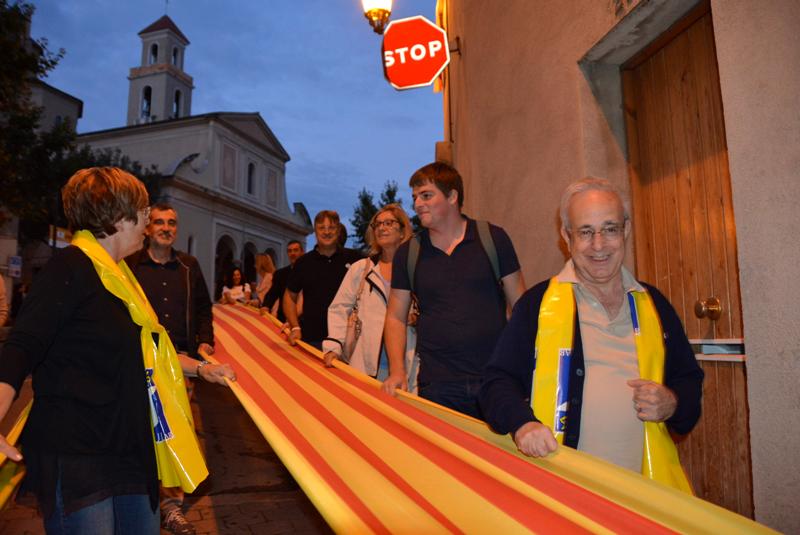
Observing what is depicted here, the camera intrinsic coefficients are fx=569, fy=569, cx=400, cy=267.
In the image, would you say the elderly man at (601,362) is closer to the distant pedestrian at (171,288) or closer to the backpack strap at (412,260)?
the backpack strap at (412,260)

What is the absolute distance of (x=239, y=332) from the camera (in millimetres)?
6195

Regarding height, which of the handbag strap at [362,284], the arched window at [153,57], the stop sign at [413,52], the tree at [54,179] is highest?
the arched window at [153,57]

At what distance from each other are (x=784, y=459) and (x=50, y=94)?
1852 inches

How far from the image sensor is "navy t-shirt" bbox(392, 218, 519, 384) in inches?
128

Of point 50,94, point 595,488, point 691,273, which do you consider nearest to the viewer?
point 595,488

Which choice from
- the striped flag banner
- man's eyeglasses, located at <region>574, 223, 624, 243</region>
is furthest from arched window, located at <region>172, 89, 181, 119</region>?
man's eyeglasses, located at <region>574, 223, 624, 243</region>

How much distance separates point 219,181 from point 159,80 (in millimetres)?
21546

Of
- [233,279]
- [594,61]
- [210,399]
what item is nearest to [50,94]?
[233,279]

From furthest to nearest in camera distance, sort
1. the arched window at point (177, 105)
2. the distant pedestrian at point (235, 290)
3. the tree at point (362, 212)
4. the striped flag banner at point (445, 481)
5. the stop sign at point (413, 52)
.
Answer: the arched window at point (177, 105)
the tree at point (362, 212)
the distant pedestrian at point (235, 290)
the stop sign at point (413, 52)
the striped flag banner at point (445, 481)

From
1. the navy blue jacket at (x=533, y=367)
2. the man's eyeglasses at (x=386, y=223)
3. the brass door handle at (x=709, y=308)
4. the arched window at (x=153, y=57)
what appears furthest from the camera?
the arched window at (x=153, y=57)

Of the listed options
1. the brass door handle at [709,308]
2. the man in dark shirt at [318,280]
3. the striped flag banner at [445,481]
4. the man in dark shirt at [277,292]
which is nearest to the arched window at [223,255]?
the man in dark shirt at [277,292]

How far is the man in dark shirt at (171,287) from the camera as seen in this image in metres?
4.66

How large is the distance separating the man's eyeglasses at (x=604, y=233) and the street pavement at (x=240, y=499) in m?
3.21

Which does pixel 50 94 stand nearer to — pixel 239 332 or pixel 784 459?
pixel 239 332
